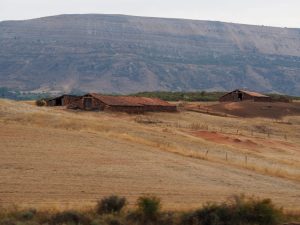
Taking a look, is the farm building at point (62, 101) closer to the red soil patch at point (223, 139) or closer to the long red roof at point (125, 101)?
the long red roof at point (125, 101)

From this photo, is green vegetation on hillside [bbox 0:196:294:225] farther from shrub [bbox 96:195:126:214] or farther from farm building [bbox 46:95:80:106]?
farm building [bbox 46:95:80:106]

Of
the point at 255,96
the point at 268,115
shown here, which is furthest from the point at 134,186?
the point at 255,96

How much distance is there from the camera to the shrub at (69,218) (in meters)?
24.9

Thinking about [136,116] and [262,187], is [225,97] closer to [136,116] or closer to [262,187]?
[136,116]

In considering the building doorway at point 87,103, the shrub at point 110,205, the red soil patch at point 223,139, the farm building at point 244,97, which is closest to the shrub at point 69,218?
the shrub at point 110,205

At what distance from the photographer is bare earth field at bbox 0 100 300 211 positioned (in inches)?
1233

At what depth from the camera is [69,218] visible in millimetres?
25125

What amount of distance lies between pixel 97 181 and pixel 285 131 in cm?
5393

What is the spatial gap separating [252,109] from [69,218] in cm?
7889

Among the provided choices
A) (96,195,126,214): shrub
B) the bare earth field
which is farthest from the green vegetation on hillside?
the bare earth field

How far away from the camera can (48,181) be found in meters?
32.8

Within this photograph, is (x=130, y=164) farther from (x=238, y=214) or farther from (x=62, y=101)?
(x=62, y=101)

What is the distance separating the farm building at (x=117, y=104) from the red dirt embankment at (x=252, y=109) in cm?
925

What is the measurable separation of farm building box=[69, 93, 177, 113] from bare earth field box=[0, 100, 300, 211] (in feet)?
58.4
